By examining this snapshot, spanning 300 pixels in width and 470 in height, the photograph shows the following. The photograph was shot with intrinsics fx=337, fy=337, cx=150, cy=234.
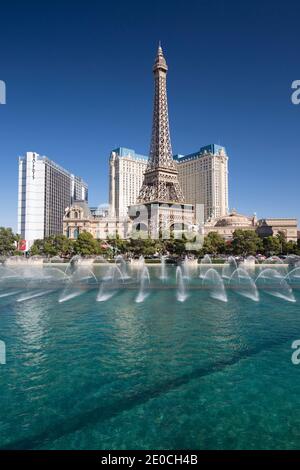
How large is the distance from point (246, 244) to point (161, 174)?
51.1 meters

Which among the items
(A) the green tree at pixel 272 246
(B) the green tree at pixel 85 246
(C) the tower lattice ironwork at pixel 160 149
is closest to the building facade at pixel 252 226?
(C) the tower lattice ironwork at pixel 160 149

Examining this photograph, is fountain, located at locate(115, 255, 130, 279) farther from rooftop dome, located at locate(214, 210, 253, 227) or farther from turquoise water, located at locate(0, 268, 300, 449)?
rooftop dome, located at locate(214, 210, 253, 227)

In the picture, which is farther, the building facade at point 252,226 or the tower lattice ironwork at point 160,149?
the building facade at point 252,226

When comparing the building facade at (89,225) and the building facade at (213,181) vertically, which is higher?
the building facade at (213,181)

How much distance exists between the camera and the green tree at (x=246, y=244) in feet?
320

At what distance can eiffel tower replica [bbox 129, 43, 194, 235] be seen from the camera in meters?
132

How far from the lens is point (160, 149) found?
443 feet

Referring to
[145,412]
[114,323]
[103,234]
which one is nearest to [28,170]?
[103,234]

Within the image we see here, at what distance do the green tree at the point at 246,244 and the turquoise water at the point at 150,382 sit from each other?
7457 centimetres

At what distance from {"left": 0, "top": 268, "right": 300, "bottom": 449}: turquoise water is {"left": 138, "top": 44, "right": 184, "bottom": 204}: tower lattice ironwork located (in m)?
111

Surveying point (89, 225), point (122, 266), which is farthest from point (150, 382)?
point (89, 225)

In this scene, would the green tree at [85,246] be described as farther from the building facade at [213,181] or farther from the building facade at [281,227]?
the building facade at [213,181]

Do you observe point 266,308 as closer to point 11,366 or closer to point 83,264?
point 11,366
